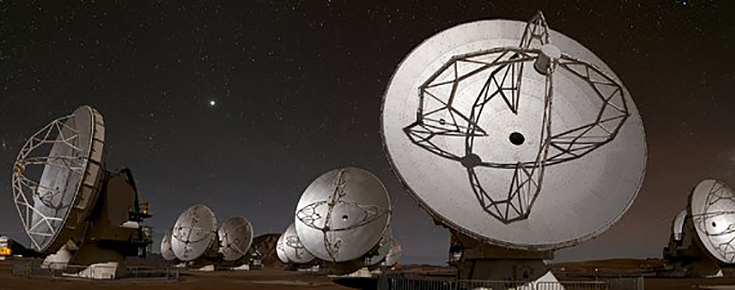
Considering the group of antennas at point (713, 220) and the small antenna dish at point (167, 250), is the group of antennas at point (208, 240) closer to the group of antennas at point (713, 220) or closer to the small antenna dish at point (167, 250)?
the small antenna dish at point (167, 250)

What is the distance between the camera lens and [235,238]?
2373 inches

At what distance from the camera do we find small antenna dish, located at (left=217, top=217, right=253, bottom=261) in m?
59.7

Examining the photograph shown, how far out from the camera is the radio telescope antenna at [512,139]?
19078 millimetres

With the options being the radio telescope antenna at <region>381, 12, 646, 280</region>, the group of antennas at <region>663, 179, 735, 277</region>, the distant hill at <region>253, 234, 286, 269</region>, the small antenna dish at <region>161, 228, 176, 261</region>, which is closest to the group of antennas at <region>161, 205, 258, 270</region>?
the small antenna dish at <region>161, 228, 176, 261</region>

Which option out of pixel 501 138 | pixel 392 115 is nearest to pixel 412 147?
pixel 392 115

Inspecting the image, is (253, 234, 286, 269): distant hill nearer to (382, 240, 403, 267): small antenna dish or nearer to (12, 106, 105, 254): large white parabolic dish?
(382, 240, 403, 267): small antenna dish

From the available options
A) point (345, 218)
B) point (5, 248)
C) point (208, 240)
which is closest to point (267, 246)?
point (5, 248)

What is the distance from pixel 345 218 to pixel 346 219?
0.08 m

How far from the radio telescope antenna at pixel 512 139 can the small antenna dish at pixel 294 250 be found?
36088mm

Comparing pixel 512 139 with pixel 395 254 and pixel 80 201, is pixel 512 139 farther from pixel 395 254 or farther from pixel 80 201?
pixel 395 254

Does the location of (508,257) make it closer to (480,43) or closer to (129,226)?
(480,43)

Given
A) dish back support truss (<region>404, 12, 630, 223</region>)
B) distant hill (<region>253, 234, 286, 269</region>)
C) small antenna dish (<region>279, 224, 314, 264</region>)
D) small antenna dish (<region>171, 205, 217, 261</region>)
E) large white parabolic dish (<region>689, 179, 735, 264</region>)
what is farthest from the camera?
distant hill (<region>253, 234, 286, 269</region>)

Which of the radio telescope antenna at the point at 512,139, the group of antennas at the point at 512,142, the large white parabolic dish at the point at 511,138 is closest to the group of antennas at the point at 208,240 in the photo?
the group of antennas at the point at 512,142

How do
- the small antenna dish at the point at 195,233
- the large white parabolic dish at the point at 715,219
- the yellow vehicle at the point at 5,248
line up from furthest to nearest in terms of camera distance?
the yellow vehicle at the point at 5,248 → the small antenna dish at the point at 195,233 → the large white parabolic dish at the point at 715,219
